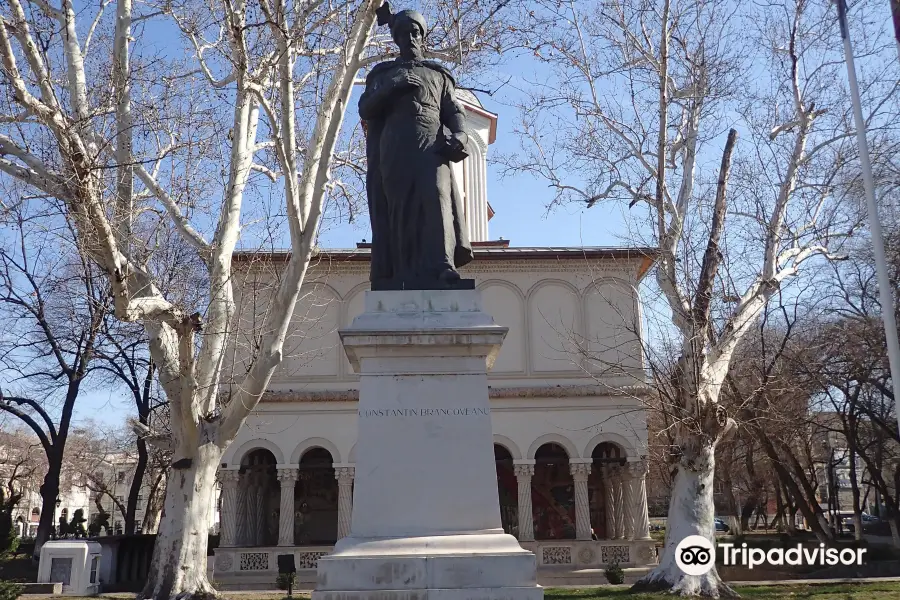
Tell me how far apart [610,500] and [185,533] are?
1882 cm

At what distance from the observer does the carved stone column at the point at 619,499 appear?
2805cm

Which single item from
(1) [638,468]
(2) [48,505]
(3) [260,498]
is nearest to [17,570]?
(2) [48,505]

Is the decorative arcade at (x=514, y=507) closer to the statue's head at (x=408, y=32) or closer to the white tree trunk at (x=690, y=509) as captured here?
the white tree trunk at (x=690, y=509)

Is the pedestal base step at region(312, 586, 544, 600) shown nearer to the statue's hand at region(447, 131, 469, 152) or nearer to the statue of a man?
the statue of a man

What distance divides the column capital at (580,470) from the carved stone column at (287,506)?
9128mm

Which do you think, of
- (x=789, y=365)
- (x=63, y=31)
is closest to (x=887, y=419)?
(x=789, y=365)

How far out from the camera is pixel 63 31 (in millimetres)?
12992

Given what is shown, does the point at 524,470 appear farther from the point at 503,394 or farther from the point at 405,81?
the point at 405,81

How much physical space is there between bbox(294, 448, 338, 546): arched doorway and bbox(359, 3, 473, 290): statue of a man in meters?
21.1

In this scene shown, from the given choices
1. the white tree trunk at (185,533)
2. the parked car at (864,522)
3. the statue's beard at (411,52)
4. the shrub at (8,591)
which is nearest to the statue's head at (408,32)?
the statue's beard at (411,52)

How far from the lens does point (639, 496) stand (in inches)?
1077

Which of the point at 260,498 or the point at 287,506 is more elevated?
the point at 260,498

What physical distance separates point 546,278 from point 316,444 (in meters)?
9.75

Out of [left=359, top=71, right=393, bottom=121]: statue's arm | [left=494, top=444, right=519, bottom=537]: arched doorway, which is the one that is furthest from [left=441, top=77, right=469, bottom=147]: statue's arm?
[left=494, top=444, right=519, bottom=537]: arched doorway
